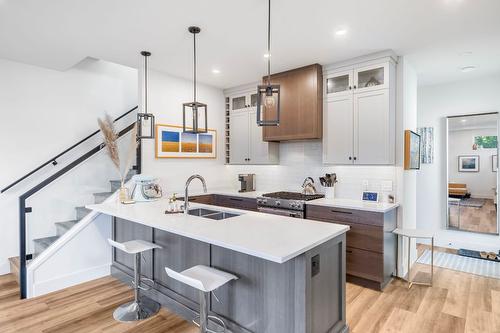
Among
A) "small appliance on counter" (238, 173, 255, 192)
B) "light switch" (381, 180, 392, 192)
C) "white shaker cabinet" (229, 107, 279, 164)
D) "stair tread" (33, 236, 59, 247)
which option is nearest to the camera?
"stair tread" (33, 236, 59, 247)

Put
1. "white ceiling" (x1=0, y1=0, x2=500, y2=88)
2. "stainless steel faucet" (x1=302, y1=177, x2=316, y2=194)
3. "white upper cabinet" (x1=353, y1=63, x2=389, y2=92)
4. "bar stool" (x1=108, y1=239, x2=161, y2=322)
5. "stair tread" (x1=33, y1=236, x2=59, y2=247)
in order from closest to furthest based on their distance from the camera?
"white ceiling" (x1=0, y1=0, x2=500, y2=88) < "bar stool" (x1=108, y1=239, x2=161, y2=322) < "stair tread" (x1=33, y1=236, x2=59, y2=247) < "white upper cabinet" (x1=353, y1=63, x2=389, y2=92) < "stainless steel faucet" (x1=302, y1=177, x2=316, y2=194)

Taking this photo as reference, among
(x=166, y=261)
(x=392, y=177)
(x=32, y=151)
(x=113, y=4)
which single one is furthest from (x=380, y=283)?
(x=32, y=151)

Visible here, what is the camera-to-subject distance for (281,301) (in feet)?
6.40

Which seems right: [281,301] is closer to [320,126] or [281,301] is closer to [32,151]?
[320,126]

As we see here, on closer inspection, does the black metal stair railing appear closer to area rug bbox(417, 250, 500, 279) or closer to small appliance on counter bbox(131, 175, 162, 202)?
small appliance on counter bbox(131, 175, 162, 202)

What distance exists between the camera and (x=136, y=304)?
2.75m

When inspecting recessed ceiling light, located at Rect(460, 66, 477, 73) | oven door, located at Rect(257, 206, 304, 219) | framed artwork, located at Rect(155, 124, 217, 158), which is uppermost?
recessed ceiling light, located at Rect(460, 66, 477, 73)

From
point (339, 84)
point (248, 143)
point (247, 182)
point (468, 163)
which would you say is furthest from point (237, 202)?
point (468, 163)

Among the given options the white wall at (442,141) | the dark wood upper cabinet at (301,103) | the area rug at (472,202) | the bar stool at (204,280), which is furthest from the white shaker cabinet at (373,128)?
the bar stool at (204,280)

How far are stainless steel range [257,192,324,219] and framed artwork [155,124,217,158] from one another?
4.80 ft

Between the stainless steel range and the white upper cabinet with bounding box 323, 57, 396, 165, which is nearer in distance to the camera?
the white upper cabinet with bounding box 323, 57, 396, 165

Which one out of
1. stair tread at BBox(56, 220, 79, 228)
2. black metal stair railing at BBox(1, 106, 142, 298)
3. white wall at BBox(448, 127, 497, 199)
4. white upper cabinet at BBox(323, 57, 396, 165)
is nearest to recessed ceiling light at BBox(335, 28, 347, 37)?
white upper cabinet at BBox(323, 57, 396, 165)

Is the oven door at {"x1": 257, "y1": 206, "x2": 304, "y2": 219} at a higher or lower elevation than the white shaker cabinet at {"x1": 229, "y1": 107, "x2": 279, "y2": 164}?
lower

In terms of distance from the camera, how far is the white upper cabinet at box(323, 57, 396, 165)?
11.4ft
